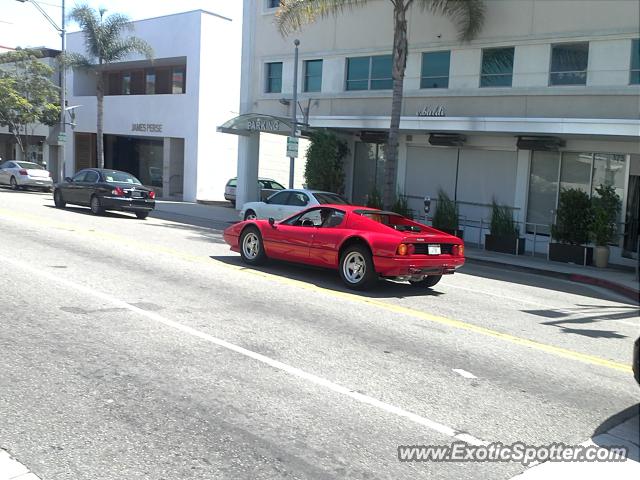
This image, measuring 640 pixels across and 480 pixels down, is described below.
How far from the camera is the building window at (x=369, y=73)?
23.5 metres

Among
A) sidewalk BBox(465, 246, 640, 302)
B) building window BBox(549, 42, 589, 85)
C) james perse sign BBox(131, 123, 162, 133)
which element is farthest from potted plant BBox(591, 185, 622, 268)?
james perse sign BBox(131, 123, 162, 133)

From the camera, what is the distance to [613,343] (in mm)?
8320

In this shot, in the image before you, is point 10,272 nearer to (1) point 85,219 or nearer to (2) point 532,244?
(1) point 85,219

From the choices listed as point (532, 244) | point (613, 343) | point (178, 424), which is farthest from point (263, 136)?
point (178, 424)

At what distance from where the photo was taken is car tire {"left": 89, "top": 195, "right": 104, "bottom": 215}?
2098cm

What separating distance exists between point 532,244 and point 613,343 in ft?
38.7

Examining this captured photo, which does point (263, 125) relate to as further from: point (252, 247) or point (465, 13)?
point (252, 247)

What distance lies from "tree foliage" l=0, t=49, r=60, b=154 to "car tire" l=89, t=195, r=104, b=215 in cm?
1967

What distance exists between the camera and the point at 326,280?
37.2 feet

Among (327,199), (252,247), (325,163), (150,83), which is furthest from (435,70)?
(150,83)

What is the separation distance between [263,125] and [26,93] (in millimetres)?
21760

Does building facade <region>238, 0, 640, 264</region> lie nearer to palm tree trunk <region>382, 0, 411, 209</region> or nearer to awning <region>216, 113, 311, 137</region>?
awning <region>216, 113, 311, 137</region>

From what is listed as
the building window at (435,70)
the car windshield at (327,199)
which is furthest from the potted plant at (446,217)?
the building window at (435,70)

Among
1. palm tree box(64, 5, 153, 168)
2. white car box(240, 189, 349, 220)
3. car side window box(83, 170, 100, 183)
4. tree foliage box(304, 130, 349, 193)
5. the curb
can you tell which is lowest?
the curb
